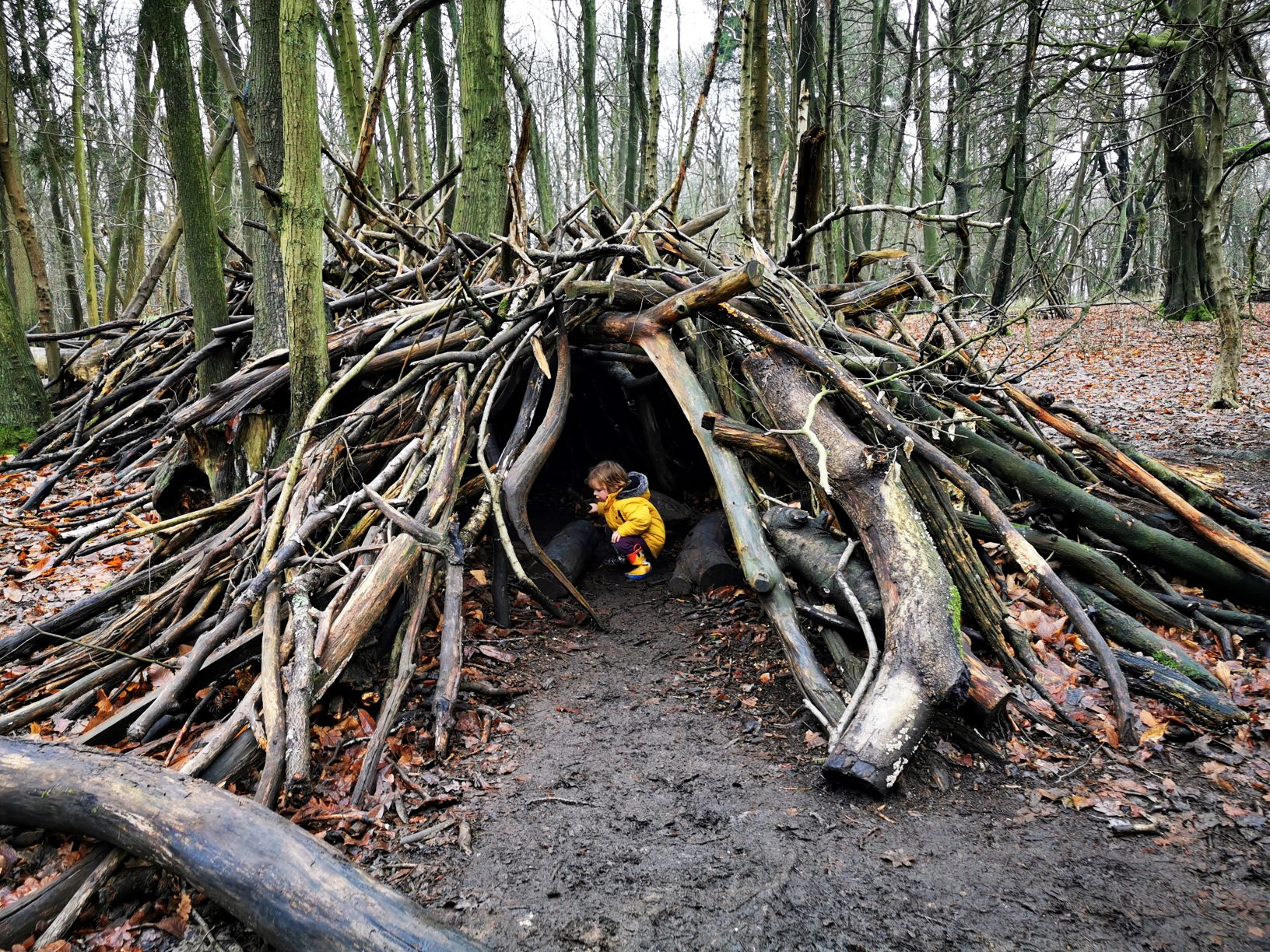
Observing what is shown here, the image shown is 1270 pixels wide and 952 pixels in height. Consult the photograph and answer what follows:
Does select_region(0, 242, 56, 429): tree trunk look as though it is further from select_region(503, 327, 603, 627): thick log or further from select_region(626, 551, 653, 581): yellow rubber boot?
select_region(626, 551, 653, 581): yellow rubber boot

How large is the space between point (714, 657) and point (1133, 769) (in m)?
2.07

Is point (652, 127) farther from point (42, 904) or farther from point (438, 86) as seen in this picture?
point (42, 904)

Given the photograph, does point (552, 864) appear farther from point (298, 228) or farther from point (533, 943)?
point (298, 228)

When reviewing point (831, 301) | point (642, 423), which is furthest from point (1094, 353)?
point (642, 423)

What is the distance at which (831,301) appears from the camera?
6.91 meters

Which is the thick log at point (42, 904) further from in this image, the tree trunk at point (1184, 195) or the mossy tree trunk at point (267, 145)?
the tree trunk at point (1184, 195)

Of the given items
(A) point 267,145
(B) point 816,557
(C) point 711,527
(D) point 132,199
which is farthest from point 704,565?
(D) point 132,199

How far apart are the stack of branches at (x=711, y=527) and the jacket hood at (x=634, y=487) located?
634mm

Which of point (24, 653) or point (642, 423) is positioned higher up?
point (642, 423)

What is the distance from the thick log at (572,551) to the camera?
17.5 feet

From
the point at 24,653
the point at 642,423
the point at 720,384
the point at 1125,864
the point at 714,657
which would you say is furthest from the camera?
the point at 642,423

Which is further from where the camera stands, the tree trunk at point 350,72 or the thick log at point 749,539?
the tree trunk at point 350,72

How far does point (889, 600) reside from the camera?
3531 mm

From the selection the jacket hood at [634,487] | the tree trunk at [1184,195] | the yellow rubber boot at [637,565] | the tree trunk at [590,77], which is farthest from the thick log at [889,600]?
the tree trunk at [590,77]
